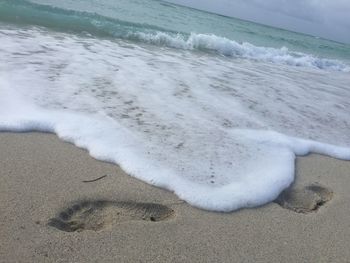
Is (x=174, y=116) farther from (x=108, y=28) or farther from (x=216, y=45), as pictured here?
(x=216, y=45)

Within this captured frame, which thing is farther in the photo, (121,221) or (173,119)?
(173,119)

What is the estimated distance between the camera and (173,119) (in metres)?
4.23

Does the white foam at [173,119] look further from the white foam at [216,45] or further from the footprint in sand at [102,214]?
the white foam at [216,45]

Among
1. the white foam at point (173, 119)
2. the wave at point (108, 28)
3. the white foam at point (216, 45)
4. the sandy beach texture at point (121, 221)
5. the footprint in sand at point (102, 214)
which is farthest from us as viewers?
the white foam at point (216, 45)

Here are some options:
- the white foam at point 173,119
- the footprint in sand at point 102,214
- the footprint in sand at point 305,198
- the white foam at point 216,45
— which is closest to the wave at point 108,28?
the white foam at point 216,45

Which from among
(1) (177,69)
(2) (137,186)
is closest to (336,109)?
(1) (177,69)

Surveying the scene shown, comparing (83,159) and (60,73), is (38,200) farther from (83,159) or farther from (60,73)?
(60,73)

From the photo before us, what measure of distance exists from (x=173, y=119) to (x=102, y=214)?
5.95ft

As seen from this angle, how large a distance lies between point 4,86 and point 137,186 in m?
2.07

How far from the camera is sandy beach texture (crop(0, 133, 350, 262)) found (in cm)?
223

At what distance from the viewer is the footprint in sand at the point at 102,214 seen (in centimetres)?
242

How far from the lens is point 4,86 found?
4.20 meters

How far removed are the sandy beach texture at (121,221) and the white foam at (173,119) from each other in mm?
172

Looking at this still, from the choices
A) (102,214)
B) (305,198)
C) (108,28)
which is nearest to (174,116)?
(305,198)
